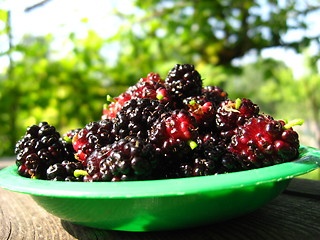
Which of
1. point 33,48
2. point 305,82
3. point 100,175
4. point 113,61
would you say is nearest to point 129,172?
point 100,175

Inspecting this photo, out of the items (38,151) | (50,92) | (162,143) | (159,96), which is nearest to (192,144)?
(162,143)

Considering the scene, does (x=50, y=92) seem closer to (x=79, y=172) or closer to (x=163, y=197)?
(x=79, y=172)

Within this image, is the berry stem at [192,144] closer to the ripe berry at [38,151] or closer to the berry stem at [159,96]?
the berry stem at [159,96]

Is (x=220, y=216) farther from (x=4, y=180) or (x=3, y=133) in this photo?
(x=3, y=133)

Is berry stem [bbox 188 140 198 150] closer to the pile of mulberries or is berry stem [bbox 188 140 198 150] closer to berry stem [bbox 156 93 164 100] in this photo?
the pile of mulberries

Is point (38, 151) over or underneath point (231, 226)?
over

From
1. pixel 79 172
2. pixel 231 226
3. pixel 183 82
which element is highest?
Answer: pixel 183 82

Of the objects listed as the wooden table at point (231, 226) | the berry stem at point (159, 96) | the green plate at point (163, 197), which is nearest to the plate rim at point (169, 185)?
the green plate at point (163, 197)

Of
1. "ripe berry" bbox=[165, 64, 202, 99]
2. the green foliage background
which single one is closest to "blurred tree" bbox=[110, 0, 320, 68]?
the green foliage background
